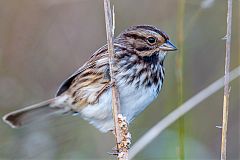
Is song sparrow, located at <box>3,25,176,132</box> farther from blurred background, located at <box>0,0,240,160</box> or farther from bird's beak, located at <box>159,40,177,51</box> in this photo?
blurred background, located at <box>0,0,240,160</box>

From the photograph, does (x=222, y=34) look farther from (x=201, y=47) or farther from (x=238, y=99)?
(x=238, y=99)

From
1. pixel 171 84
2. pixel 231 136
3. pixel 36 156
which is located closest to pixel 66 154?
pixel 36 156

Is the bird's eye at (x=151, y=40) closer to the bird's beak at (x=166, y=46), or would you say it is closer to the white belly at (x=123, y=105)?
the bird's beak at (x=166, y=46)

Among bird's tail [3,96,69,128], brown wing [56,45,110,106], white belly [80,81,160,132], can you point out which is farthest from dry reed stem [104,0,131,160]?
bird's tail [3,96,69,128]

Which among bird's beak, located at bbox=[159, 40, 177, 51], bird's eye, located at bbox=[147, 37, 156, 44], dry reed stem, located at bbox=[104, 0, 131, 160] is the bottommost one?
dry reed stem, located at bbox=[104, 0, 131, 160]

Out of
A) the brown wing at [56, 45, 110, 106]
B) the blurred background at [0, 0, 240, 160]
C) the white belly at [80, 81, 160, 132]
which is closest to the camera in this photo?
the white belly at [80, 81, 160, 132]

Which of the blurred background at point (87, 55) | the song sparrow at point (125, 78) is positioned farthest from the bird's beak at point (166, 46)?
the blurred background at point (87, 55)

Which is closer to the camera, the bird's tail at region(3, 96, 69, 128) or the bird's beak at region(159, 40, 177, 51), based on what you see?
the bird's beak at region(159, 40, 177, 51)
